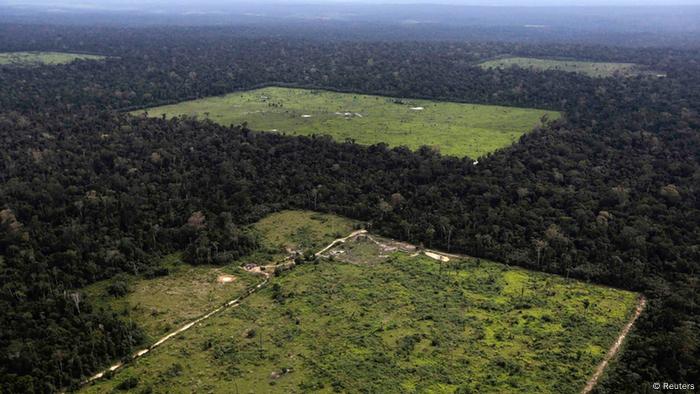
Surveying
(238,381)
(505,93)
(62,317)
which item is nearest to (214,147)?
(62,317)

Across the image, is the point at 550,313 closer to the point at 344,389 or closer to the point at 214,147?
the point at 344,389

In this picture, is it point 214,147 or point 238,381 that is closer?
point 238,381

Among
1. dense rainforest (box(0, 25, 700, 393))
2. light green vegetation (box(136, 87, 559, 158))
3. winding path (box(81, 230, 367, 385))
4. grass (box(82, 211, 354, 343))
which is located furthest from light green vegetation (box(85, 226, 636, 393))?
light green vegetation (box(136, 87, 559, 158))

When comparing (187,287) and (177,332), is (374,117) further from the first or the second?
(177,332)

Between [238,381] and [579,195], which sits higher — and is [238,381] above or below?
below

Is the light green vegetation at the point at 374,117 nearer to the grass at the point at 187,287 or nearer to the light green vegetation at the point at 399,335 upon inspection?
the grass at the point at 187,287
